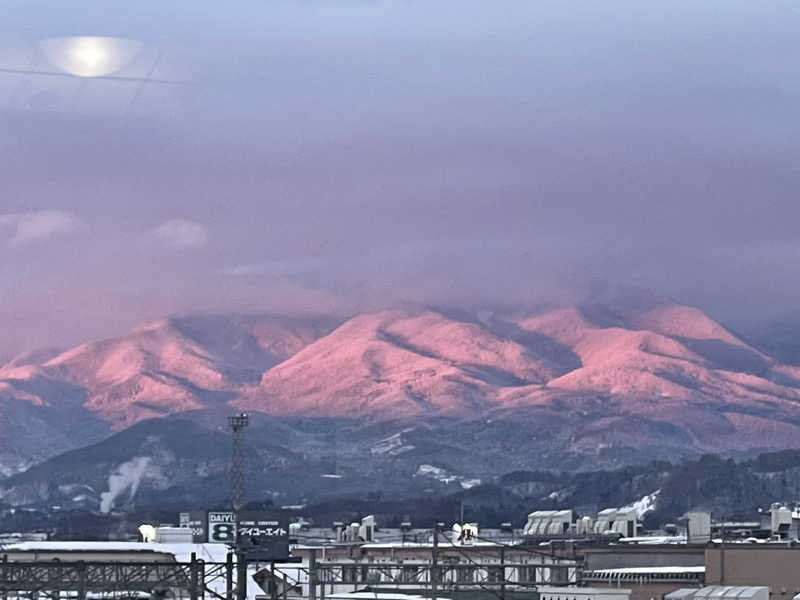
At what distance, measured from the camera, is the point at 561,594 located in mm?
167375

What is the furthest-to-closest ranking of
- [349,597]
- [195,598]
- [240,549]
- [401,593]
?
[401,593] < [349,597] < [240,549] < [195,598]

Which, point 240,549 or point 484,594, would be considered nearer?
point 240,549

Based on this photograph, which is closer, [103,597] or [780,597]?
[103,597]

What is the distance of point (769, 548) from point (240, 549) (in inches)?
2046

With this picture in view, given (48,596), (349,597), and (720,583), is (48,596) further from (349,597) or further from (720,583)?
(720,583)

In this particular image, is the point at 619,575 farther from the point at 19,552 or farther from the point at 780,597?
the point at 19,552

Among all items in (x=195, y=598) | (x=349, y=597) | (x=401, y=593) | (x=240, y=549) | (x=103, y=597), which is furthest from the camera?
(x=401, y=593)

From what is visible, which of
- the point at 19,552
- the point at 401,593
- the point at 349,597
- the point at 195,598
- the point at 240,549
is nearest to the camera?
the point at 195,598

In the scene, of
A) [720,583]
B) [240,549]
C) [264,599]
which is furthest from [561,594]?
[240,549]

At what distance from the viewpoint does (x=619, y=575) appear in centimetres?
18562

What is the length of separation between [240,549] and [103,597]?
868 inches

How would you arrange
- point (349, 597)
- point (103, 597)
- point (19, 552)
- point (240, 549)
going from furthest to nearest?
point (19, 552) < point (349, 597) < point (103, 597) < point (240, 549)

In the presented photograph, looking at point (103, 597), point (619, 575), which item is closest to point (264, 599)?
point (103, 597)

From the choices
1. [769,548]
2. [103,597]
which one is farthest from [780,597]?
[103,597]
